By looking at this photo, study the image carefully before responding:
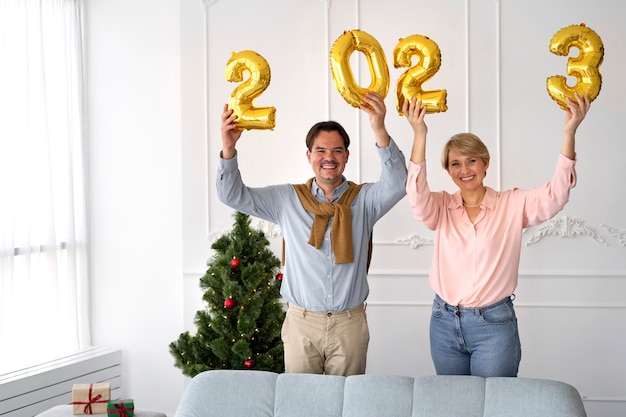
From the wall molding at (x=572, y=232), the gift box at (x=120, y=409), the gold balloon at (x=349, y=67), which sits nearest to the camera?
the gold balloon at (x=349, y=67)

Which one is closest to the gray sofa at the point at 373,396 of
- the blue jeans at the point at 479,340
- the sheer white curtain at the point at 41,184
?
the blue jeans at the point at 479,340

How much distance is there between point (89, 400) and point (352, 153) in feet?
6.62

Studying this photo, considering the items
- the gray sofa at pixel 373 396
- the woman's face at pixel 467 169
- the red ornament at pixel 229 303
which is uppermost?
the woman's face at pixel 467 169

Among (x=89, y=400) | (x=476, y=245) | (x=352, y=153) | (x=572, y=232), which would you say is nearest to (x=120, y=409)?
(x=89, y=400)

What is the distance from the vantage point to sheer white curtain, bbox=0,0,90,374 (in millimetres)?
4031

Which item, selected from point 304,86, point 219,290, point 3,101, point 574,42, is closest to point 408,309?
point 219,290

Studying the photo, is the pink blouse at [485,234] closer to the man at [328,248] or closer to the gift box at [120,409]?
the man at [328,248]

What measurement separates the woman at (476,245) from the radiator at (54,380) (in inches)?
92.7

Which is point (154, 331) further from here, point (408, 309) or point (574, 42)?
point (574, 42)

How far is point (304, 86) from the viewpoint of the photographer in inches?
167

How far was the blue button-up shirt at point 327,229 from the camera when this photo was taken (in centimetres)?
272

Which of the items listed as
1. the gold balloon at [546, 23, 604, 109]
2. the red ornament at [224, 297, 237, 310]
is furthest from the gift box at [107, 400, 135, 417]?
the gold balloon at [546, 23, 604, 109]

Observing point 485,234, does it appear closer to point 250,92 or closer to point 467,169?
point 467,169

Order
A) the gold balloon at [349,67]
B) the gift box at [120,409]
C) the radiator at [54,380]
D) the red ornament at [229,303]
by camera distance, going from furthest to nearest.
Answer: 1. the radiator at [54,380]
2. the red ornament at [229,303]
3. the gift box at [120,409]
4. the gold balloon at [349,67]
